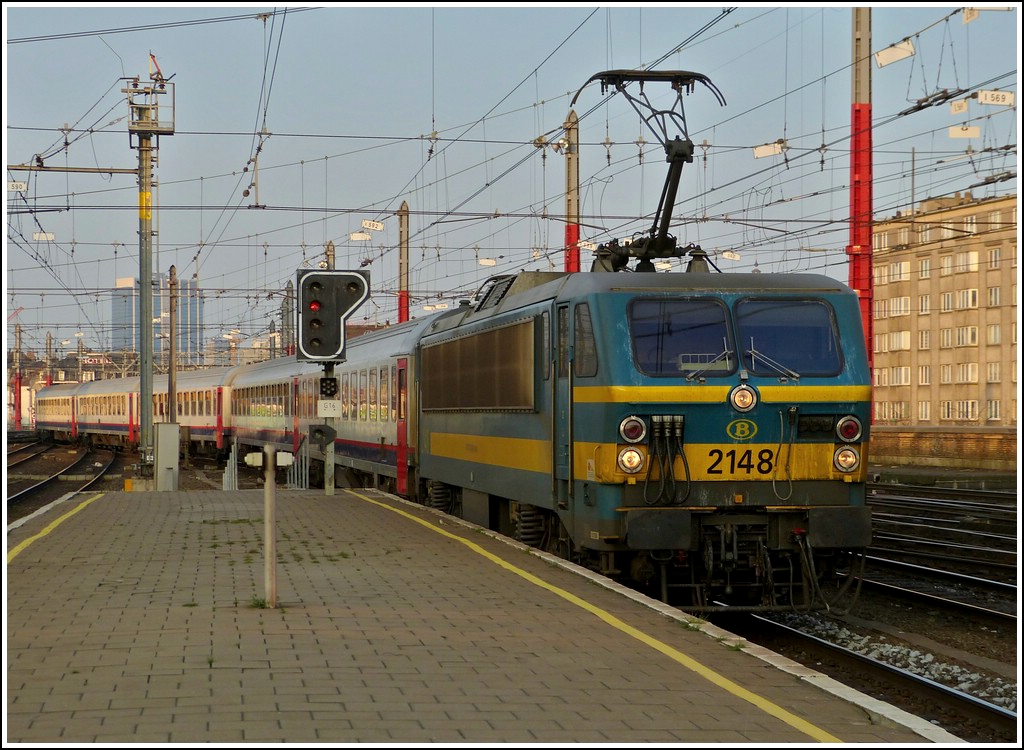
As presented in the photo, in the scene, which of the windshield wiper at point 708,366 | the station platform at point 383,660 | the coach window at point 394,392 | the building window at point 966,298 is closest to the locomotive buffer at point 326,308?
the station platform at point 383,660

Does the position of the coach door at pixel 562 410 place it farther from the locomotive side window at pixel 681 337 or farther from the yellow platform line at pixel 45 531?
the yellow platform line at pixel 45 531

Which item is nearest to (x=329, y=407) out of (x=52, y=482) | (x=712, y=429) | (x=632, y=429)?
(x=632, y=429)

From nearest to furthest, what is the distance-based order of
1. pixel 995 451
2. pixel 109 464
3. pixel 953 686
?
pixel 953 686
pixel 995 451
pixel 109 464

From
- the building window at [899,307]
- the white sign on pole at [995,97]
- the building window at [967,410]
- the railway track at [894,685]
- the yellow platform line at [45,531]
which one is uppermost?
the building window at [899,307]

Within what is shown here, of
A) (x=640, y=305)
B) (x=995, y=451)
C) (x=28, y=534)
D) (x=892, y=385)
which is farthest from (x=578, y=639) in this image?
(x=892, y=385)

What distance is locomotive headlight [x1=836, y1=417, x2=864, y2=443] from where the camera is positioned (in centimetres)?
1166

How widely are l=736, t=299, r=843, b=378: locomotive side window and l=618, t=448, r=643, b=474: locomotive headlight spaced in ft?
4.39

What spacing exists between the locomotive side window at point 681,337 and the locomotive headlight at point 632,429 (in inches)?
18.3

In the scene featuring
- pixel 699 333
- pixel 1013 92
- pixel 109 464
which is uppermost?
pixel 1013 92

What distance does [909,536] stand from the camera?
20.2 meters

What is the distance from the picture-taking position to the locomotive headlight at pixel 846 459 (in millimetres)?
11633

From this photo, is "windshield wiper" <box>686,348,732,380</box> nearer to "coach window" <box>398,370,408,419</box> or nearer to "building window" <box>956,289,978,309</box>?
"coach window" <box>398,370,408,419</box>

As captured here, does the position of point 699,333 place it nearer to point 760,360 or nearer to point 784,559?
point 760,360

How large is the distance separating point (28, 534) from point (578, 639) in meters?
9.16
